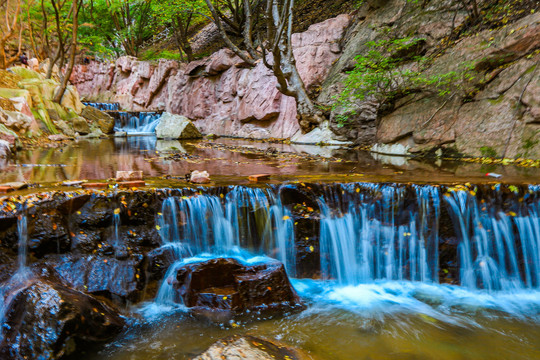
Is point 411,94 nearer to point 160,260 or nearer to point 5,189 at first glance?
point 160,260

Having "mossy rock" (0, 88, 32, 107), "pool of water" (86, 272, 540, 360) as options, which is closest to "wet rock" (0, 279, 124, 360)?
"pool of water" (86, 272, 540, 360)

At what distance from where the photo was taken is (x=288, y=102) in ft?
44.8

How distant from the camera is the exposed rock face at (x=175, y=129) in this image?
1394 cm

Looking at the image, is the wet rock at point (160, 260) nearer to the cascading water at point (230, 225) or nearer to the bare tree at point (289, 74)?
the cascading water at point (230, 225)

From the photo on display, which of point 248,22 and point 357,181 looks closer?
point 357,181

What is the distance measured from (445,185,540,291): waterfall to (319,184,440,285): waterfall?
332 mm

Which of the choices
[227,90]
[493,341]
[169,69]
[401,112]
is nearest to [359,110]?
[401,112]

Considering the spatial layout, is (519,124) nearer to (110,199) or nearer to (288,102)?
(110,199)

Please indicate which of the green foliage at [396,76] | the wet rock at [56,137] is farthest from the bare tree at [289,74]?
Result: the wet rock at [56,137]

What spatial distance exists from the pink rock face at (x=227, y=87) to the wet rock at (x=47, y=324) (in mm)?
11286

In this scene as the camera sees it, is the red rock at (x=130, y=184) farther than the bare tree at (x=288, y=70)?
No

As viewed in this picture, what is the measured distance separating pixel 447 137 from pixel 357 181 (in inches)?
163

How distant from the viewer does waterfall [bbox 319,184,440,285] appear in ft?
13.5

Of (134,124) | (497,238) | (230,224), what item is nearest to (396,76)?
(497,238)
